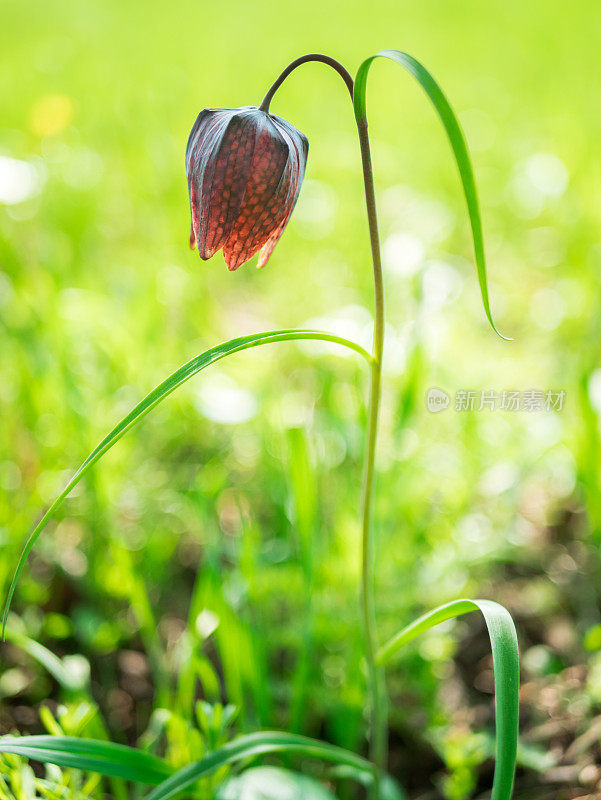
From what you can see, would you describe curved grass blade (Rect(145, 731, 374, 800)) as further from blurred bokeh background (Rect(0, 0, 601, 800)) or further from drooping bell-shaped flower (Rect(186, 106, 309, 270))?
A: drooping bell-shaped flower (Rect(186, 106, 309, 270))

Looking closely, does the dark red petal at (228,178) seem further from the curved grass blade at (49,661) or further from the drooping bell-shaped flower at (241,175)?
the curved grass blade at (49,661)

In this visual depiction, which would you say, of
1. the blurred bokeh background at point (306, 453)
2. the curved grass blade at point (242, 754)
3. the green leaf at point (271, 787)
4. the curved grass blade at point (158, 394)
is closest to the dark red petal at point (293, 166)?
the curved grass blade at point (158, 394)

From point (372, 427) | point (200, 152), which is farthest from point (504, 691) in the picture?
point (200, 152)

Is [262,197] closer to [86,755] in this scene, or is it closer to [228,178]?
[228,178]

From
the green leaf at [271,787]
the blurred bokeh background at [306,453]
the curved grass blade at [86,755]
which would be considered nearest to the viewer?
the curved grass blade at [86,755]

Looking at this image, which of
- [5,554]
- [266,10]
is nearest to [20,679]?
[5,554]

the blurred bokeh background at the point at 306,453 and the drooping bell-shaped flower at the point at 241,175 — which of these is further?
the blurred bokeh background at the point at 306,453
